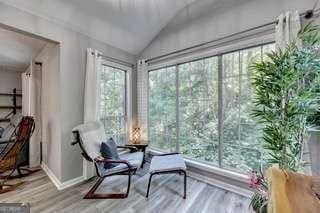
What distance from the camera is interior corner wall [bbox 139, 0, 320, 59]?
2.23 metres

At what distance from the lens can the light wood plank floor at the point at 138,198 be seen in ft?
6.95

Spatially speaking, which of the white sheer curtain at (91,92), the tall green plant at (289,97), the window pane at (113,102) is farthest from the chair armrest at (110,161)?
the tall green plant at (289,97)

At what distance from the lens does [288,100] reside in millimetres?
1631

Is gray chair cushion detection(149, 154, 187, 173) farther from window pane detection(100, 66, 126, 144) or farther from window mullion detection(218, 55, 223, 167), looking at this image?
window pane detection(100, 66, 126, 144)

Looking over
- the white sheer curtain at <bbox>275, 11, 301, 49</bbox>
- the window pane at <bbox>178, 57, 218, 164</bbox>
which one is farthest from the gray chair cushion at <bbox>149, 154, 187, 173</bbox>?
the white sheer curtain at <bbox>275, 11, 301, 49</bbox>

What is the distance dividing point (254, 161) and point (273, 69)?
1446 mm

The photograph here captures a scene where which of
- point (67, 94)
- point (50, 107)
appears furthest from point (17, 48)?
point (67, 94)

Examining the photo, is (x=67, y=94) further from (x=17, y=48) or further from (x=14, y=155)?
(x=17, y=48)

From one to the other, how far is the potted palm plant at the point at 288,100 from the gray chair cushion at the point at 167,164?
992 millimetres

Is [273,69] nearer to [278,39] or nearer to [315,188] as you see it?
[278,39]

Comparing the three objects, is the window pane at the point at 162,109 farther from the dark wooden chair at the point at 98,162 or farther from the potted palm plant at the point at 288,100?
the potted palm plant at the point at 288,100

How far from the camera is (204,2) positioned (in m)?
2.83

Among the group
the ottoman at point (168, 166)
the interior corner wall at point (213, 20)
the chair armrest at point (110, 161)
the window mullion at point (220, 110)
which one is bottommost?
the ottoman at point (168, 166)

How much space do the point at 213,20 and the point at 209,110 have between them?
57.4 inches
